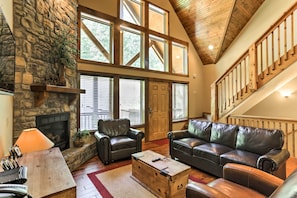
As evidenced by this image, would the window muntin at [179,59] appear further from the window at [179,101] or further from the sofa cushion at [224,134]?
the sofa cushion at [224,134]

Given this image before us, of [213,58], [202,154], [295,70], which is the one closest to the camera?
[202,154]

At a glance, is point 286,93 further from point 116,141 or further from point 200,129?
point 116,141

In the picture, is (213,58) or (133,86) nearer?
(133,86)

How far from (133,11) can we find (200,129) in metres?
4.31

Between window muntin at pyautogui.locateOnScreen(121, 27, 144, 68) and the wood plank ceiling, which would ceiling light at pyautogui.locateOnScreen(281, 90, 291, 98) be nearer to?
the wood plank ceiling

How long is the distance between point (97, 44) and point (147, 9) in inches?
89.1

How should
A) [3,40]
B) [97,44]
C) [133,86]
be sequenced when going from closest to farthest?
[3,40]
[97,44]
[133,86]

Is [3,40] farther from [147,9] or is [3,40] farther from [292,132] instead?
[292,132]

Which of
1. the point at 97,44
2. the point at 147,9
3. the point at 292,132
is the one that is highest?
the point at 147,9

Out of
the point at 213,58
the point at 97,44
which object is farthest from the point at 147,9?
the point at 213,58

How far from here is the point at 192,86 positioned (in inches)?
286

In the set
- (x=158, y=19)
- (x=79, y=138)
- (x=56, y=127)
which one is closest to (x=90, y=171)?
(x=79, y=138)

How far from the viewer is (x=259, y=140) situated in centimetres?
289

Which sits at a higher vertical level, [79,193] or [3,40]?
[3,40]
